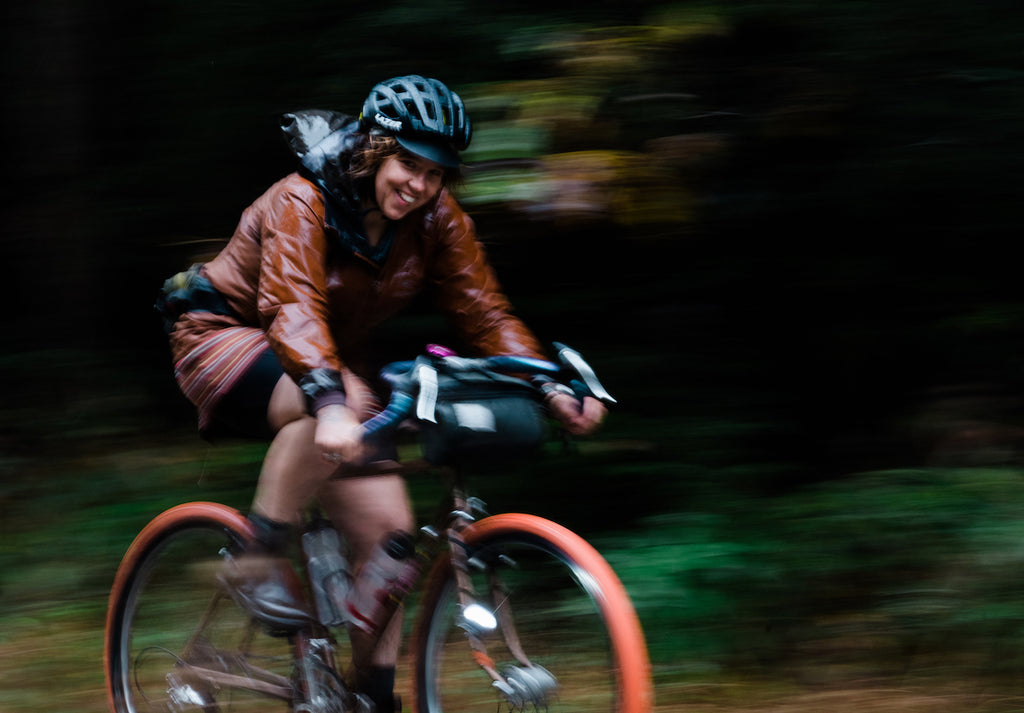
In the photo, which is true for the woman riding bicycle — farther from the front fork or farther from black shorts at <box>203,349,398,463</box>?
the front fork

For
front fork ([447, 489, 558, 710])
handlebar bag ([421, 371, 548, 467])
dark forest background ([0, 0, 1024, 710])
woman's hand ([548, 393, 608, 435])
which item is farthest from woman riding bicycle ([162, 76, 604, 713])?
dark forest background ([0, 0, 1024, 710])

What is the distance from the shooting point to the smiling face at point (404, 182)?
2.74 metres

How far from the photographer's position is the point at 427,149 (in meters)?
2.71

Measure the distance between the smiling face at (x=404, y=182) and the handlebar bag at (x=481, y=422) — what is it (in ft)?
1.49

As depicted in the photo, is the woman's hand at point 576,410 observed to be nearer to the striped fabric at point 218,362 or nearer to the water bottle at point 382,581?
the water bottle at point 382,581

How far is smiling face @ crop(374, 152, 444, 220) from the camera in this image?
2736 millimetres

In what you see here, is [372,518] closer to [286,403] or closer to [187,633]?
[286,403]

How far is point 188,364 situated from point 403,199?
708 millimetres

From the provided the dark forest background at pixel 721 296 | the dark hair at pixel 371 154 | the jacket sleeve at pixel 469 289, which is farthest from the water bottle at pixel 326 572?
the dark forest background at pixel 721 296

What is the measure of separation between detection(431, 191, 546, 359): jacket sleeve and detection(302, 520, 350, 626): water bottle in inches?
24.1

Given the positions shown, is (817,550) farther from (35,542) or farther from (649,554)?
(35,542)

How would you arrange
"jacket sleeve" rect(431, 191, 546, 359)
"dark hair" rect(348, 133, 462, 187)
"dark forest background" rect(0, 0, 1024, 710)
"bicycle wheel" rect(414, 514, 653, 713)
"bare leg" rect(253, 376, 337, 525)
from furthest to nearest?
"dark forest background" rect(0, 0, 1024, 710)
"jacket sleeve" rect(431, 191, 546, 359)
"bare leg" rect(253, 376, 337, 525)
"dark hair" rect(348, 133, 462, 187)
"bicycle wheel" rect(414, 514, 653, 713)

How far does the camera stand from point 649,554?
12.9 ft

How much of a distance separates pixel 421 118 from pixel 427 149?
0.23 ft
